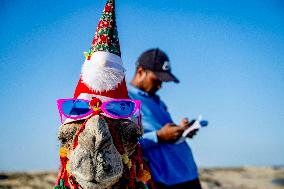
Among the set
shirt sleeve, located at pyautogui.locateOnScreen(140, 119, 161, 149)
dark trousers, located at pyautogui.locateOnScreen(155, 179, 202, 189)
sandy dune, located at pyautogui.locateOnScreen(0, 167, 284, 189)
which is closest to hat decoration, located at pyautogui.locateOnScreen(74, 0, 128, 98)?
shirt sleeve, located at pyautogui.locateOnScreen(140, 119, 161, 149)

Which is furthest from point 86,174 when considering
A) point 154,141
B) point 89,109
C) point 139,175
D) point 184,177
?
point 184,177

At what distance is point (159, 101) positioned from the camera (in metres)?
4.84

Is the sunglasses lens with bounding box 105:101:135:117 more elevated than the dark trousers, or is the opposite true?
the sunglasses lens with bounding box 105:101:135:117

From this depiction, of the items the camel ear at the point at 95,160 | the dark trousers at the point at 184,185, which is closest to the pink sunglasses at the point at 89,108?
the camel ear at the point at 95,160

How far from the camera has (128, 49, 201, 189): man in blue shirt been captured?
13.8 ft

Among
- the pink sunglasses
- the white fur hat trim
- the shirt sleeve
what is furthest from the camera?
the shirt sleeve

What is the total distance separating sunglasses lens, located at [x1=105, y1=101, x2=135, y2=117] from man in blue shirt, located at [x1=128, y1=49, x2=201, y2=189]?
1374 mm

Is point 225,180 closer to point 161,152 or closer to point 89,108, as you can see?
point 161,152

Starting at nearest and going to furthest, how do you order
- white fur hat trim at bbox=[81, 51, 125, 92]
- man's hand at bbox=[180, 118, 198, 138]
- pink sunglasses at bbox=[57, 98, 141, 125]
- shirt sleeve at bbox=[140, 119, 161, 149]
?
pink sunglasses at bbox=[57, 98, 141, 125] → white fur hat trim at bbox=[81, 51, 125, 92] → shirt sleeve at bbox=[140, 119, 161, 149] → man's hand at bbox=[180, 118, 198, 138]

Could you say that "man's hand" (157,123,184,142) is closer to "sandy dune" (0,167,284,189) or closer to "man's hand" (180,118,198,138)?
"man's hand" (180,118,198,138)

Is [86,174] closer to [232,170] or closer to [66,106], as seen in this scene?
[66,106]

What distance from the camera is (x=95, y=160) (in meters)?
2.18

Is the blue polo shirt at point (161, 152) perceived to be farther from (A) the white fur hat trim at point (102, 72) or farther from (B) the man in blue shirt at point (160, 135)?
(A) the white fur hat trim at point (102, 72)

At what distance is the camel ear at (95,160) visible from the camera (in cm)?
215
